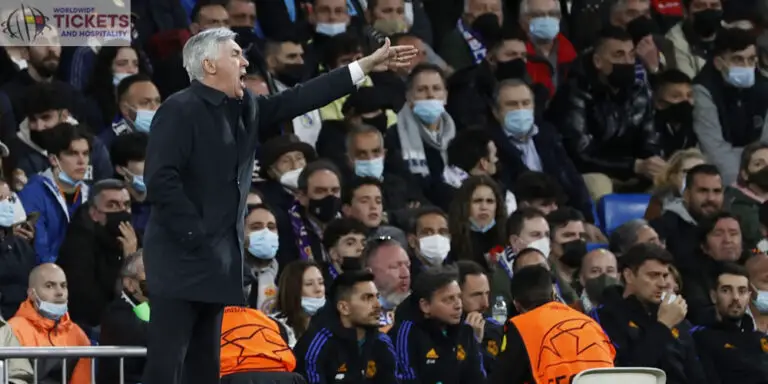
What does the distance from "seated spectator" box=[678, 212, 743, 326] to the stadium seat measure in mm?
3843

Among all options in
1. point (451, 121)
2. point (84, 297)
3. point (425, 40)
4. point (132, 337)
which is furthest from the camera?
point (425, 40)

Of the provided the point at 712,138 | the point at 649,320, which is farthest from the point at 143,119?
the point at 712,138

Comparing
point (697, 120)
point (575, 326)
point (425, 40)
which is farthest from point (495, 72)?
point (575, 326)

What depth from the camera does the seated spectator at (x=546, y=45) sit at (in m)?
14.5

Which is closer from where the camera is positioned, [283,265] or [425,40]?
[283,265]

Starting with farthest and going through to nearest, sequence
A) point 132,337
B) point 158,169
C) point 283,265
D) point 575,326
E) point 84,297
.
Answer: point 283,265
point 84,297
point 132,337
point 575,326
point 158,169

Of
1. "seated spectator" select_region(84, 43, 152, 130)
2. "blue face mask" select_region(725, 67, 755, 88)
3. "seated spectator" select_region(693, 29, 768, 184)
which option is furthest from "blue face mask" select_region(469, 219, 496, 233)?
"blue face mask" select_region(725, 67, 755, 88)

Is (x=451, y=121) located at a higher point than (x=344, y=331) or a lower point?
higher

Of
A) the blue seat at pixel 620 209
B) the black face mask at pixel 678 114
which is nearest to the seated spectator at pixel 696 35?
the black face mask at pixel 678 114

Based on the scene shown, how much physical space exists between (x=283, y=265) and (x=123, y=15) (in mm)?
1805

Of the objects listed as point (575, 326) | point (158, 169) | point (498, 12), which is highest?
point (498, 12)

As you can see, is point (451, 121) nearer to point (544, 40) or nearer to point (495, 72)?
point (495, 72)

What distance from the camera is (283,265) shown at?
11203 millimetres
